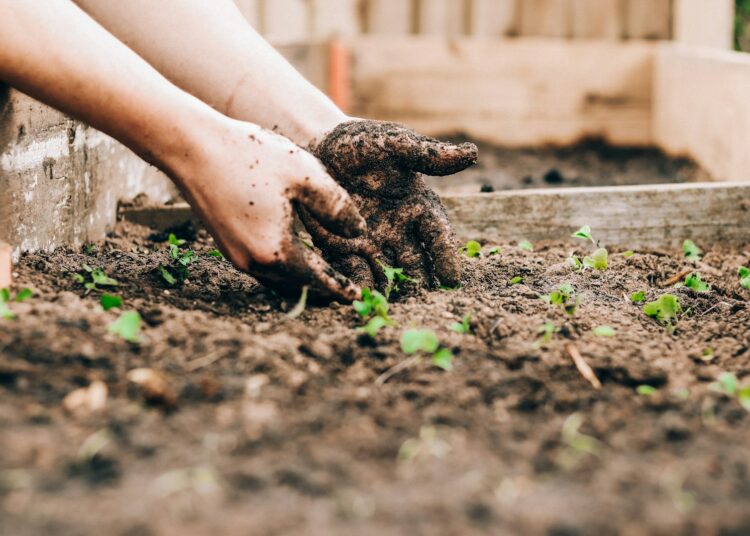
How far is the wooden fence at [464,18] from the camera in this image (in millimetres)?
4395

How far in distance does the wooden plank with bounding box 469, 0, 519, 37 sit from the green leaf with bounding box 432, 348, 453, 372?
360cm

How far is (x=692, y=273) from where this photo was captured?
74.5 inches

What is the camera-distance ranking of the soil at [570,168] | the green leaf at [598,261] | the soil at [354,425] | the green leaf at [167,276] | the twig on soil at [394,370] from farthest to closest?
the soil at [570,168]
the green leaf at [598,261]
the green leaf at [167,276]
the twig on soil at [394,370]
the soil at [354,425]

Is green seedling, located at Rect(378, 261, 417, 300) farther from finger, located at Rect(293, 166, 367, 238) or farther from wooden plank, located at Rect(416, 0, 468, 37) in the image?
wooden plank, located at Rect(416, 0, 468, 37)

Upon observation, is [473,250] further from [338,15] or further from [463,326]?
[338,15]

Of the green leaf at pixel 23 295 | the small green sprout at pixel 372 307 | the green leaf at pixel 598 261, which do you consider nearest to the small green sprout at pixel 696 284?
the green leaf at pixel 598 261

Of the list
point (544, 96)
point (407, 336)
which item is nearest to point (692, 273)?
point (407, 336)

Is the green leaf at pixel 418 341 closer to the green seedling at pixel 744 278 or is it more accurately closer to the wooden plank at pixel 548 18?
the green seedling at pixel 744 278

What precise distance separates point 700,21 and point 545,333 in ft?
11.8

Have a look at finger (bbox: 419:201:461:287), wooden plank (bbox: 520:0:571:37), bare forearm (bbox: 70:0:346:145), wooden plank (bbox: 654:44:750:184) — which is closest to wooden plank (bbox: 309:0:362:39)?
wooden plank (bbox: 520:0:571:37)

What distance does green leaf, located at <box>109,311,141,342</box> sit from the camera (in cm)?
120

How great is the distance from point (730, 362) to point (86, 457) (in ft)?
3.26

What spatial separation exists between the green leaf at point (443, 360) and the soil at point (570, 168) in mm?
1641

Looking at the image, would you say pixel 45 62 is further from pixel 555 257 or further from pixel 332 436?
pixel 555 257
